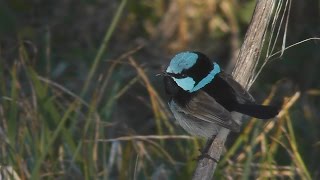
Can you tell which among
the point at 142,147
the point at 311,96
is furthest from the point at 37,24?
the point at 142,147

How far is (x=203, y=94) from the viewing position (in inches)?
123

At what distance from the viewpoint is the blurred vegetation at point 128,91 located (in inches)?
141

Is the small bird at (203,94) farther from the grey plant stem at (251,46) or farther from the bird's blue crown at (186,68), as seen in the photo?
the grey plant stem at (251,46)

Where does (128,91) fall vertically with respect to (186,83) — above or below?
below

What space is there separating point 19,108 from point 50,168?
1.80 ft

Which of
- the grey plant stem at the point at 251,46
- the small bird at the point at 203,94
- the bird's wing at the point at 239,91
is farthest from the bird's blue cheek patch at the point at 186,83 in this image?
the grey plant stem at the point at 251,46

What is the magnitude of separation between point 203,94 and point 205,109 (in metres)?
0.05

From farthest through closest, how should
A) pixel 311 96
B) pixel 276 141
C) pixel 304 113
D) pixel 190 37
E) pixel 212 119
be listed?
pixel 190 37 → pixel 311 96 → pixel 304 113 → pixel 276 141 → pixel 212 119

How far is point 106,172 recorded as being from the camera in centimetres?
346

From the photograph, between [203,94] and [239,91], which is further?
[203,94]

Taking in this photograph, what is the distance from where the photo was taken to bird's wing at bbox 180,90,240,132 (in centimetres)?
304

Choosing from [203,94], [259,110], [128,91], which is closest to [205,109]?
[203,94]

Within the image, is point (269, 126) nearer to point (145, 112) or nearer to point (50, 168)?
point (50, 168)

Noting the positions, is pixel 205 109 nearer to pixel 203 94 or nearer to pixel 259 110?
pixel 203 94
